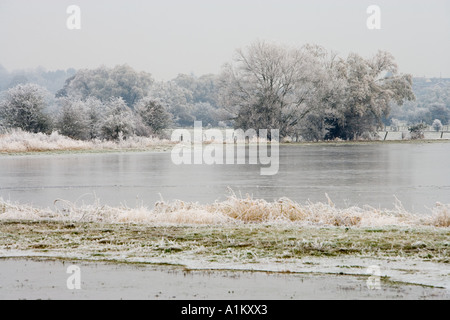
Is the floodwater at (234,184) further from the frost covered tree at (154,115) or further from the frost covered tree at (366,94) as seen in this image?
the frost covered tree at (366,94)

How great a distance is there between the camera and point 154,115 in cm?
6525

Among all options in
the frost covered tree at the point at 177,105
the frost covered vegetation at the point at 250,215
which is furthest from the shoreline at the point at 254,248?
the frost covered tree at the point at 177,105

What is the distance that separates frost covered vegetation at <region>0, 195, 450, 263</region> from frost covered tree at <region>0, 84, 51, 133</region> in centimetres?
4233

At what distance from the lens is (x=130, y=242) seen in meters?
10.4

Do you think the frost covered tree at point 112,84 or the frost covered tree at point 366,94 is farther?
the frost covered tree at point 112,84

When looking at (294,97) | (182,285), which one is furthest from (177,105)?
(182,285)

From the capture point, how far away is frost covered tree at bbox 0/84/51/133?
181 ft

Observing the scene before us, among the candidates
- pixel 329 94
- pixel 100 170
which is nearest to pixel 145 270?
pixel 100 170

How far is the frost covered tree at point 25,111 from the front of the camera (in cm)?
5531

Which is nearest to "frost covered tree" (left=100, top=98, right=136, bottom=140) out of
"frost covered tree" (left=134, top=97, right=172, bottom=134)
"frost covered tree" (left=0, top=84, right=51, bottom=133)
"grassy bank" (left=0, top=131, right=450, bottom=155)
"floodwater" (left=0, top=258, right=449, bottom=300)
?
"grassy bank" (left=0, top=131, right=450, bottom=155)

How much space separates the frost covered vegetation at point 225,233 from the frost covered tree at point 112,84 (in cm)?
11828

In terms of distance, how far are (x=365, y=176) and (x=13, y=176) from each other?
46.5ft

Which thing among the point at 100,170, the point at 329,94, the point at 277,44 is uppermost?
the point at 277,44

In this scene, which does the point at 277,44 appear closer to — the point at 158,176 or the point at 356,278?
the point at 158,176
